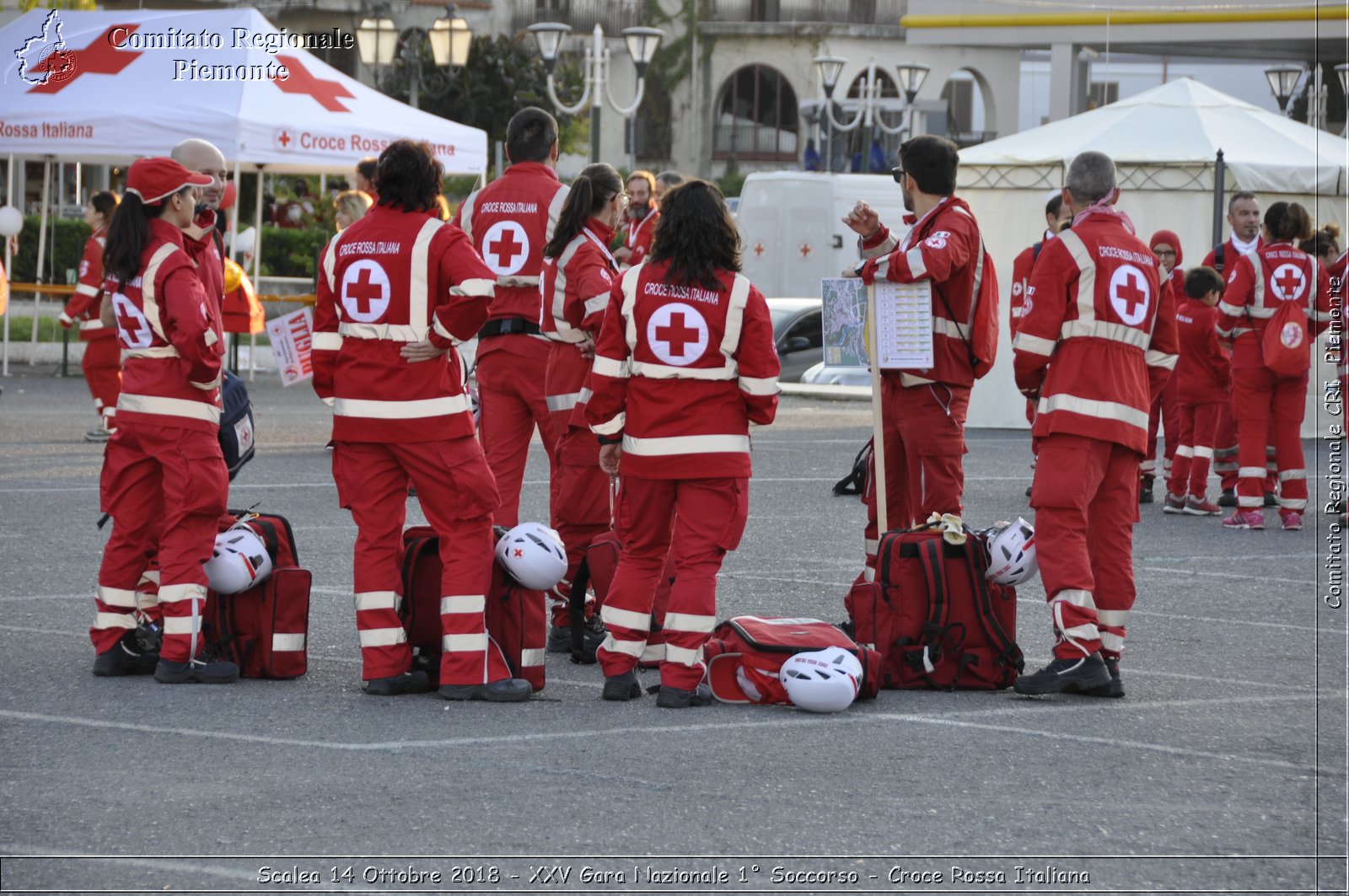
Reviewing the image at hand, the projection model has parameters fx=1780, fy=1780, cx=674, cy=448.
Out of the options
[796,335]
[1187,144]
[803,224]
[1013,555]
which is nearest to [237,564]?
[1013,555]

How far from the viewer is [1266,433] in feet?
40.3

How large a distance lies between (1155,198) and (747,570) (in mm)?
9811

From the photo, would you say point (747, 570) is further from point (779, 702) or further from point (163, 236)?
point (163, 236)

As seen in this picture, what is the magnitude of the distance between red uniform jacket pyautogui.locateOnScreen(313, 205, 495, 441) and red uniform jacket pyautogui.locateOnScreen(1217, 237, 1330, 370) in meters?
7.14

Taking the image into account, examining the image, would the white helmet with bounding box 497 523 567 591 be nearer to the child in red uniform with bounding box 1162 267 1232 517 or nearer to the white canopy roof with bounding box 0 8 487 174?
the child in red uniform with bounding box 1162 267 1232 517

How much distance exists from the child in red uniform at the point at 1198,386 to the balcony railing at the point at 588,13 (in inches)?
1724

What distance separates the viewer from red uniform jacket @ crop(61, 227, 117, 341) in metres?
13.9

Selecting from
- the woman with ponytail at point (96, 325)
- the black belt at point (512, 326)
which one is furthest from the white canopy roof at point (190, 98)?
the black belt at point (512, 326)

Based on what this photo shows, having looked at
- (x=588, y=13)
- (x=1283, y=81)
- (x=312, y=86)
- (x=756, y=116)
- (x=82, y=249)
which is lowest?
(x=82, y=249)

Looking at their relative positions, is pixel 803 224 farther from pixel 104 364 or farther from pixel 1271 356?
pixel 1271 356

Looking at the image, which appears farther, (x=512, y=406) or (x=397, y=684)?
(x=512, y=406)

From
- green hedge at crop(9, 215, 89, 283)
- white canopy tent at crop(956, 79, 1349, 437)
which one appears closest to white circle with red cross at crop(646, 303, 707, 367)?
white canopy tent at crop(956, 79, 1349, 437)

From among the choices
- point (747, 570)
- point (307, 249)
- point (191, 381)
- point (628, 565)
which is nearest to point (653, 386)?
point (628, 565)

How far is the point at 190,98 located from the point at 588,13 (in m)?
37.8
